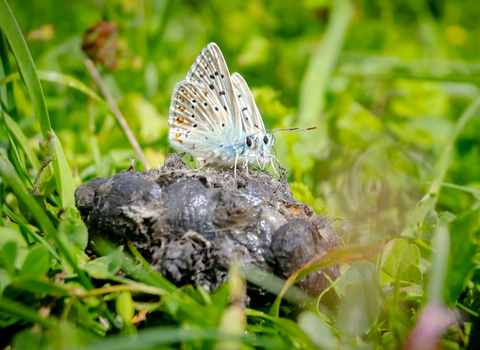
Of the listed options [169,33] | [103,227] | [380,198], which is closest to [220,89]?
[103,227]

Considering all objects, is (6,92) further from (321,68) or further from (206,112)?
(321,68)

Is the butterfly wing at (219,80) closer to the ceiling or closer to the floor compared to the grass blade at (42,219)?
closer to the ceiling

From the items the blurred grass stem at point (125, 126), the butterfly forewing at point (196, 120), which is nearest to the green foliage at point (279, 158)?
the blurred grass stem at point (125, 126)

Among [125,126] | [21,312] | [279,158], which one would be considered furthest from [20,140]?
[279,158]

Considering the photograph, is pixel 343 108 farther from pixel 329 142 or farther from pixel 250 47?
pixel 250 47

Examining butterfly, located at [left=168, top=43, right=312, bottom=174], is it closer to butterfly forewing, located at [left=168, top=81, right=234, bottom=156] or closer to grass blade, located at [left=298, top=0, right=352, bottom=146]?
butterfly forewing, located at [left=168, top=81, right=234, bottom=156]

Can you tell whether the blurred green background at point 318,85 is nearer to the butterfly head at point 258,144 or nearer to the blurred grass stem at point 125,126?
the blurred grass stem at point 125,126

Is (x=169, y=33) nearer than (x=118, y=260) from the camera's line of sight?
No

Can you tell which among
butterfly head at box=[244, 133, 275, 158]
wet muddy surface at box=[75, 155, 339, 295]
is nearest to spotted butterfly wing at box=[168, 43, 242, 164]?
butterfly head at box=[244, 133, 275, 158]
